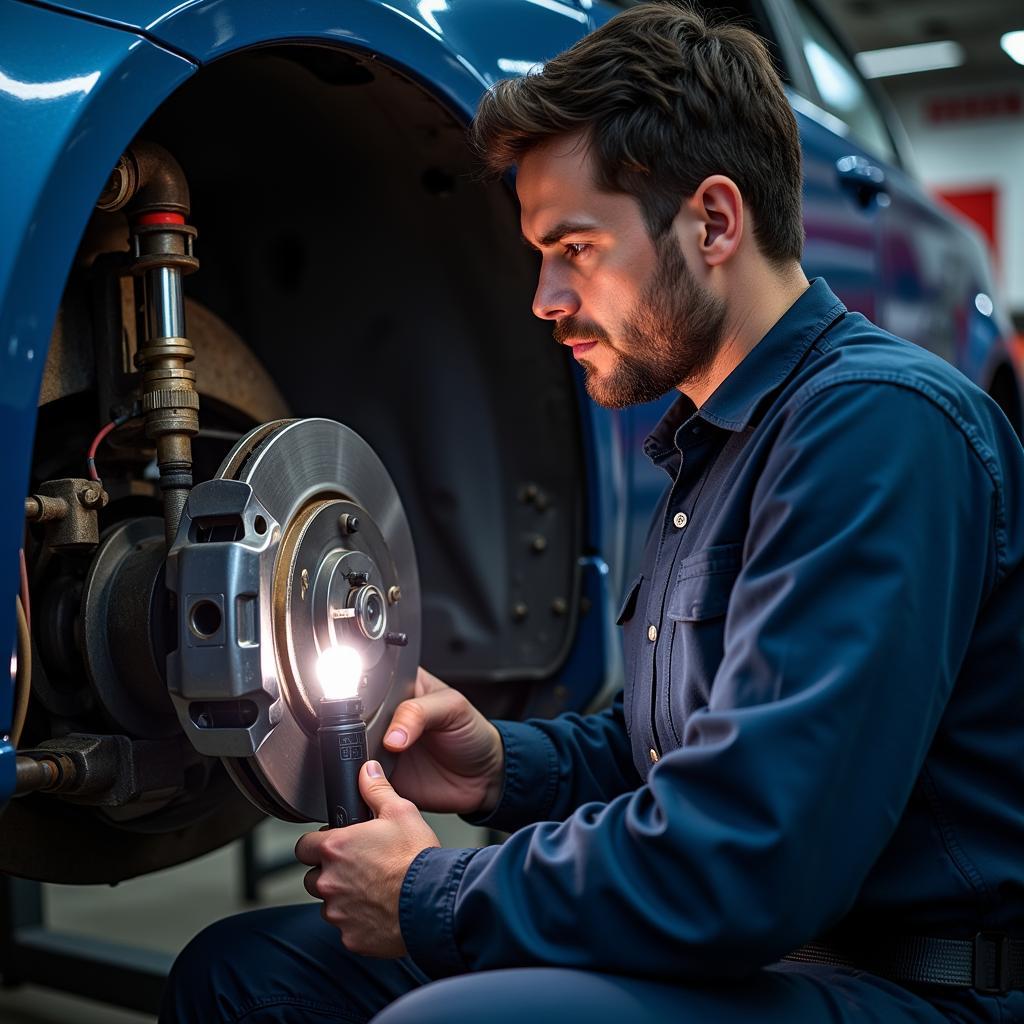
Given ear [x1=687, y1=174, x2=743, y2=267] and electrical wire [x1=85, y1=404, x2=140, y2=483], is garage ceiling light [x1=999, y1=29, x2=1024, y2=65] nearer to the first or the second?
ear [x1=687, y1=174, x2=743, y2=267]

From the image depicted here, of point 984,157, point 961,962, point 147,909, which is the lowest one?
point 147,909

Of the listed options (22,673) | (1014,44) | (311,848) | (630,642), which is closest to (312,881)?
(311,848)

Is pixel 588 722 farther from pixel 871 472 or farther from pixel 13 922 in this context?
pixel 13 922

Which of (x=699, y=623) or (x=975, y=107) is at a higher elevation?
(x=975, y=107)

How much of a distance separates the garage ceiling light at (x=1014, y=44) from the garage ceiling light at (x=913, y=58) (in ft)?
1.10

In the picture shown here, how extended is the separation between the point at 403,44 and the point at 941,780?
76 centimetres

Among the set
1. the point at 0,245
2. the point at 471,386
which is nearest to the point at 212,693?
the point at 0,245

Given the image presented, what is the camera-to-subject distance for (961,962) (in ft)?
2.86

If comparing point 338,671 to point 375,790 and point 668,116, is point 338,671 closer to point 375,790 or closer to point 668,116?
point 375,790

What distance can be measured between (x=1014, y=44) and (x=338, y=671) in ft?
33.1

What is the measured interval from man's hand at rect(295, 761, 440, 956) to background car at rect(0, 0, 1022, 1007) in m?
0.12

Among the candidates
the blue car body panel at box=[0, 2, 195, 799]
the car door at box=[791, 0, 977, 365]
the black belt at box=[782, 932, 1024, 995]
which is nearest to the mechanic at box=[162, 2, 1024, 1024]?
the black belt at box=[782, 932, 1024, 995]

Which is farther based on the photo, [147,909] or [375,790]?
[147,909]

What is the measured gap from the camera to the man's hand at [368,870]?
892mm
